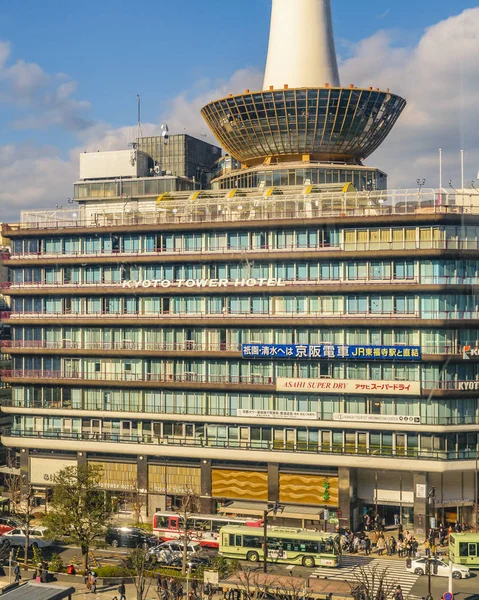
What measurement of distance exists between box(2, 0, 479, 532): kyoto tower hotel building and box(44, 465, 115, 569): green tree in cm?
1564

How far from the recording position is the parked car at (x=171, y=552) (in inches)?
3019

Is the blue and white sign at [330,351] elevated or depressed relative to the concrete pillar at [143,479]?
elevated

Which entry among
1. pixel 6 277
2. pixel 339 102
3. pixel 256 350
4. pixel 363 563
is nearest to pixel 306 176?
pixel 339 102

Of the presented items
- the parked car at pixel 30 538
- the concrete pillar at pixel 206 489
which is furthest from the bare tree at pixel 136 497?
the parked car at pixel 30 538

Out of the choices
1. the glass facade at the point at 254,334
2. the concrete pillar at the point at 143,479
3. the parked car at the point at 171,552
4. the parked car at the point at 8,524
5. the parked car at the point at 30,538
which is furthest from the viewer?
the concrete pillar at the point at 143,479

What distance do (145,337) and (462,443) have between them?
33619 millimetres

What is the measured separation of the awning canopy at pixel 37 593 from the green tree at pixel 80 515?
63.5 feet

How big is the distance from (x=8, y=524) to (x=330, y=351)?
34415 mm

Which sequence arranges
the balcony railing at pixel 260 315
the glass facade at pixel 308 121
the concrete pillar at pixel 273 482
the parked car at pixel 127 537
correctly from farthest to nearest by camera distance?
the glass facade at pixel 308 121 → the concrete pillar at pixel 273 482 → the balcony railing at pixel 260 315 → the parked car at pixel 127 537

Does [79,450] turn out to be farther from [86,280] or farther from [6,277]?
[6,277]

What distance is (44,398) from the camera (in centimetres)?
10256

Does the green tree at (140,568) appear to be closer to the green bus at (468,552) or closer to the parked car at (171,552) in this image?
the parked car at (171,552)

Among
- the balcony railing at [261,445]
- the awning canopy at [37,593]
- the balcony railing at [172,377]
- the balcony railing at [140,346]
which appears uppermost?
the balcony railing at [140,346]

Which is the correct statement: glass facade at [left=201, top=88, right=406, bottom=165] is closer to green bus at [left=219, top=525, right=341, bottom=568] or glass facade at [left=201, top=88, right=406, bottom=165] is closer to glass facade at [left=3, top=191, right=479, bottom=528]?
glass facade at [left=3, top=191, right=479, bottom=528]
